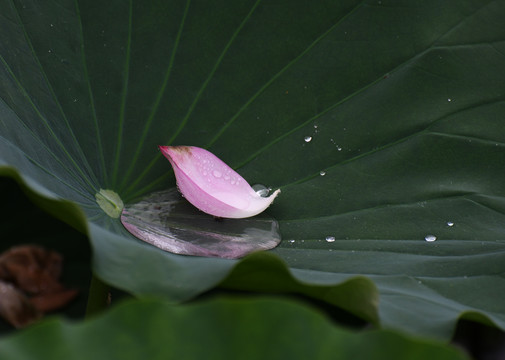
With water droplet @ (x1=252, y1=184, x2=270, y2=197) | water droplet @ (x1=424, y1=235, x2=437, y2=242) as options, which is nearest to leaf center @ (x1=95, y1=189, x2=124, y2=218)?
water droplet @ (x1=252, y1=184, x2=270, y2=197)

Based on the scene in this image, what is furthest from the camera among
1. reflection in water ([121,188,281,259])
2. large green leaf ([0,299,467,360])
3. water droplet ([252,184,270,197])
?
water droplet ([252,184,270,197])

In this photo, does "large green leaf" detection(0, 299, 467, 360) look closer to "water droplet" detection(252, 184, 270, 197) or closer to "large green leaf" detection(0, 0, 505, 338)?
"large green leaf" detection(0, 0, 505, 338)

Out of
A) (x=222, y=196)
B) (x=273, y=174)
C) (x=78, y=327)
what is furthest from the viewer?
(x=273, y=174)

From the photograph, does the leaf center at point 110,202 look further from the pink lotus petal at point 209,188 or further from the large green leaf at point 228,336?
the large green leaf at point 228,336

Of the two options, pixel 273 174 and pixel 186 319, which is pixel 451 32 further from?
pixel 186 319

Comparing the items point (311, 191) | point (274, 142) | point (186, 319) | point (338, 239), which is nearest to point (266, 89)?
point (274, 142)
